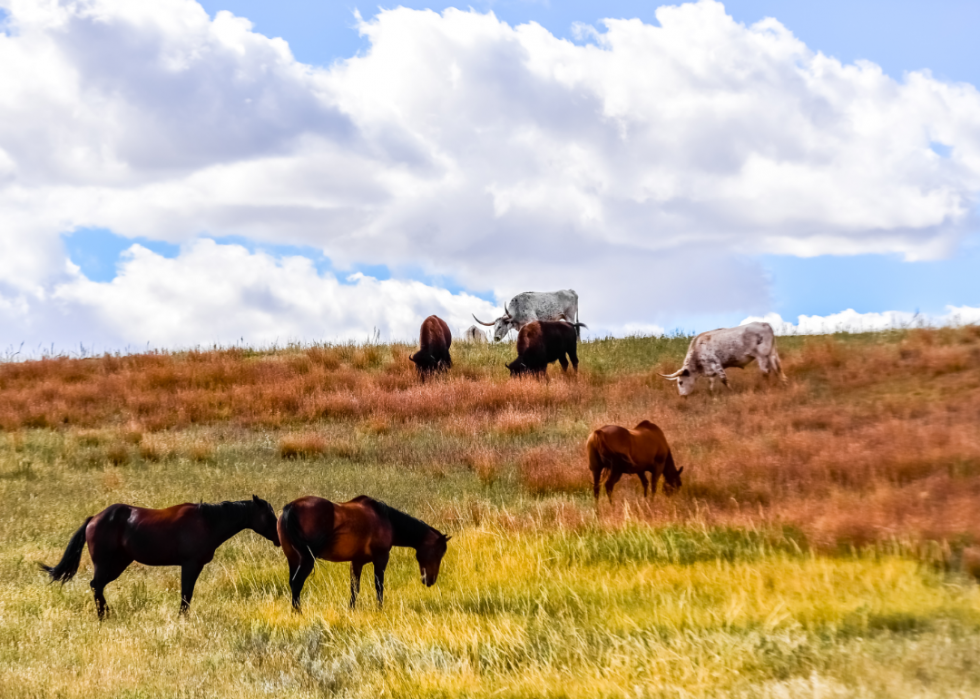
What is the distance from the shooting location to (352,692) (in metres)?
4.42

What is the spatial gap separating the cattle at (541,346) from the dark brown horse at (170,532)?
41.9ft

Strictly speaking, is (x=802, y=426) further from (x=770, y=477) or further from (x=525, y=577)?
(x=525, y=577)

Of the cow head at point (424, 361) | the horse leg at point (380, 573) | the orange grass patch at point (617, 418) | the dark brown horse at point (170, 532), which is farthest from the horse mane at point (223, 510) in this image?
the cow head at point (424, 361)

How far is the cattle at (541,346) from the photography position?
60.8 feet

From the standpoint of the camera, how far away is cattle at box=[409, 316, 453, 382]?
1909 cm

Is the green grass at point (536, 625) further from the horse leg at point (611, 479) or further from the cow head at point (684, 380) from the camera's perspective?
the cow head at point (684, 380)

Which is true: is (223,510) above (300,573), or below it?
above

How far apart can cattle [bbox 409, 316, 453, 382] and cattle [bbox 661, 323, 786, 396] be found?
4719mm

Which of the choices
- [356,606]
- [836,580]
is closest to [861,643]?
[836,580]

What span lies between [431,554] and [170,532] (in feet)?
5.08

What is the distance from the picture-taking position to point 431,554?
571cm

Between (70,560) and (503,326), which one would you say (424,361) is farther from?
(70,560)

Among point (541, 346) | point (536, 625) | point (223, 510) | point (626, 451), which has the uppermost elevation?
point (541, 346)

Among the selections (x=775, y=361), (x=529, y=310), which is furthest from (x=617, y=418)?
(x=529, y=310)
